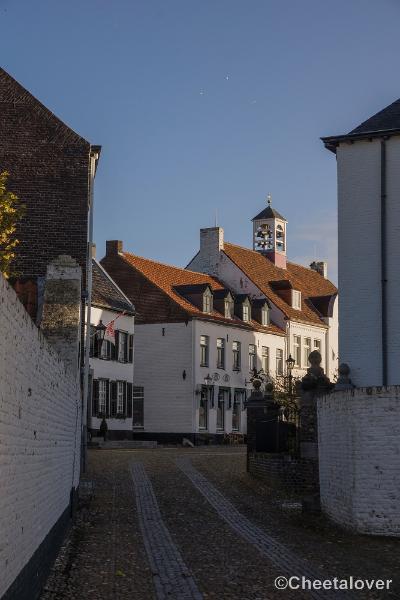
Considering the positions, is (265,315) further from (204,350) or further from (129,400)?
(129,400)

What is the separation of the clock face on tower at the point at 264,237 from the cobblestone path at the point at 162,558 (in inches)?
1877

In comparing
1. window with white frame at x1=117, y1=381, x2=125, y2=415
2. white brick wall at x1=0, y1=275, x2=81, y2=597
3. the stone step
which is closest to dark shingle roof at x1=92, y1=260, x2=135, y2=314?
window with white frame at x1=117, y1=381, x2=125, y2=415

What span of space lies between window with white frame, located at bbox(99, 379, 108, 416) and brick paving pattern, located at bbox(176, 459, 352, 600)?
851 inches

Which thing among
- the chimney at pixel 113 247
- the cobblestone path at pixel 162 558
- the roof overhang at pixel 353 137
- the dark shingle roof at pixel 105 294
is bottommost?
the cobblestone path at pixel 162 558

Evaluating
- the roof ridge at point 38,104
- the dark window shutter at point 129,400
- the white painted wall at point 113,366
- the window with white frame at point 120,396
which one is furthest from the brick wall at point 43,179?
the dark window shutter at point 129,400

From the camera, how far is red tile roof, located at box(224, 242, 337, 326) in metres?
59.8

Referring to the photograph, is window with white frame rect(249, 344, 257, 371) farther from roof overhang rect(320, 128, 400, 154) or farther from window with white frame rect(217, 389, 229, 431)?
roof overhang rect(320, 128, 400, 154)

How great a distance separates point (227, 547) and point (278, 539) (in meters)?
1.06

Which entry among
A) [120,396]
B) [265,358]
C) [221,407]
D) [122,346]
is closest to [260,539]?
Answer: [120,396]

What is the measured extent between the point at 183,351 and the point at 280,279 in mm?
15335

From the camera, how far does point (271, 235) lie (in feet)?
217

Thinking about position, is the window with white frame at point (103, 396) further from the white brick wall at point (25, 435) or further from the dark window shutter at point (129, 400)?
the white brick wall at point (25, 435)

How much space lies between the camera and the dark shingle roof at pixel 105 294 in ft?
142

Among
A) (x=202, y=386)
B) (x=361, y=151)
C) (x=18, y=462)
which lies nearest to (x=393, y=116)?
(x=361, y=151)
